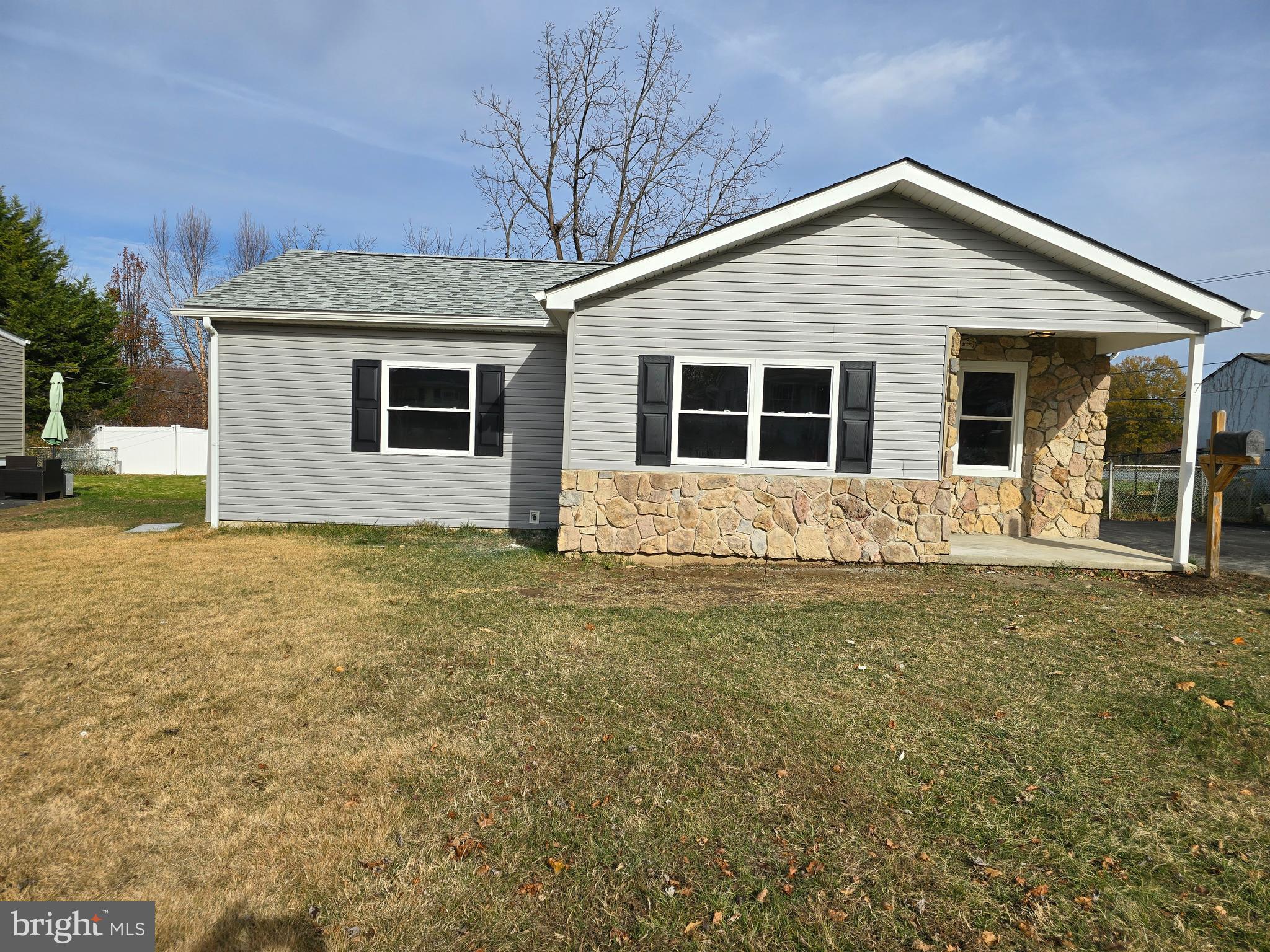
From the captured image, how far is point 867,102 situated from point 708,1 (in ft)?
12.3

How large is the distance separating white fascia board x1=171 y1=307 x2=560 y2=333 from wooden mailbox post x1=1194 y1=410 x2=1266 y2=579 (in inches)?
317

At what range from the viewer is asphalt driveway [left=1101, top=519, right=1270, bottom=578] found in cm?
874

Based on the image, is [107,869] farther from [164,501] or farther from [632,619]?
[164,501]

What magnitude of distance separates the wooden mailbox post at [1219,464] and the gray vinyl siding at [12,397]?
78.0 ft

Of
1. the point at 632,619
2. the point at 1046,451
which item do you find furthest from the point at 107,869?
the point at 1046,451

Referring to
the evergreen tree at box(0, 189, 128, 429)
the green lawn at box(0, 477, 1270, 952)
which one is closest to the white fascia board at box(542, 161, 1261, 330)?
the green lawn at box(0, 477, 1270, 952)

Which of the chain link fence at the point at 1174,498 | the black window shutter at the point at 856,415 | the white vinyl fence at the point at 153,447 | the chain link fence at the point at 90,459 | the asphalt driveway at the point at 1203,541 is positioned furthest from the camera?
the white vinyl fence at the point at 153,447

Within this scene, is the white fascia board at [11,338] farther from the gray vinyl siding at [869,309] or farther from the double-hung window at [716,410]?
the double-hung window at [716,410]

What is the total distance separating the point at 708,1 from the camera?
12.8m

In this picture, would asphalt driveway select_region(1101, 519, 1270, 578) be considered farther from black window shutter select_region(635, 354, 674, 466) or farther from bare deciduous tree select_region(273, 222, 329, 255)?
bare deciduous tree select_region(273, 222, 329, 255)

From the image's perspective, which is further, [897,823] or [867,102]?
[867,102]

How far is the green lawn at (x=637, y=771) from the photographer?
7.61 feet

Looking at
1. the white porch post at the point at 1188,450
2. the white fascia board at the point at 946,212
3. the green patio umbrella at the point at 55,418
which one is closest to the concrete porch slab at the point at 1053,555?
the white porch post at the point at 1188,450

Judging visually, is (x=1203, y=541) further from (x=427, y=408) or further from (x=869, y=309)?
(x=427, y=408)
